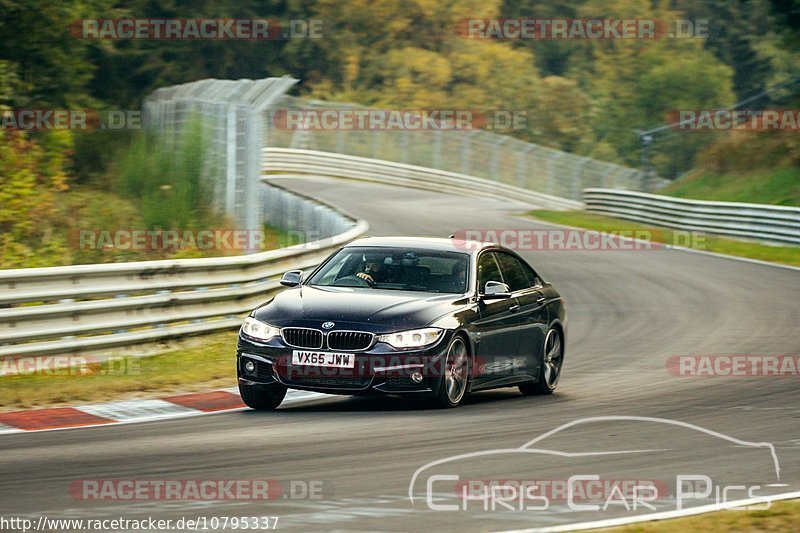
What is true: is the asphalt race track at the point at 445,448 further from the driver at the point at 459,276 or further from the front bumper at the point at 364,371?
the driver at the point at 459,276

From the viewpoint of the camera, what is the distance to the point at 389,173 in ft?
172

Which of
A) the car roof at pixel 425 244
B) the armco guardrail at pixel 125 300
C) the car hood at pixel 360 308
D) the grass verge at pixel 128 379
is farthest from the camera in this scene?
the armco guardrail at pixel 125 300

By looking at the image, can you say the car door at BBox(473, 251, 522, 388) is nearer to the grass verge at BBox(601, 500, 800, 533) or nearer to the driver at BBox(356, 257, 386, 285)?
the driver at BBox(356, 257, 386, 285)

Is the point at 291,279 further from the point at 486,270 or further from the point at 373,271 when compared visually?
the point at 486,270

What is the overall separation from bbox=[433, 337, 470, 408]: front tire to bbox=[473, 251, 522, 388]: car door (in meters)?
0.19

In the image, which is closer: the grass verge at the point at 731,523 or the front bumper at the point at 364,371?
the grass verge at the point at 731,523

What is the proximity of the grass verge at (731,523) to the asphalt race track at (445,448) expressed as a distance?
0.28 m

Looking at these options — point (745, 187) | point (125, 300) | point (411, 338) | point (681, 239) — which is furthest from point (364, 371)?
point (745, 187)

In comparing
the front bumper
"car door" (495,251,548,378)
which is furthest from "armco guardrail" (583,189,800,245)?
the front bumper

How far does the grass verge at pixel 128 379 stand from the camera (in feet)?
38.1

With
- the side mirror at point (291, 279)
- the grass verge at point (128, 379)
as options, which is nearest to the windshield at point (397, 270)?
the side mirror at point (291, 279)

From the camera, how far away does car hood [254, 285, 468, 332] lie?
1084 centimetres

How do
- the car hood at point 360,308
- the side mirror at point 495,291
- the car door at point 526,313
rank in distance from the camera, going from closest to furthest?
1. the car hood at point 360,308
2. the side mirror at point 495,291
3. the car door at point 526,313

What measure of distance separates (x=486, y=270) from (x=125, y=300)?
395 cm
